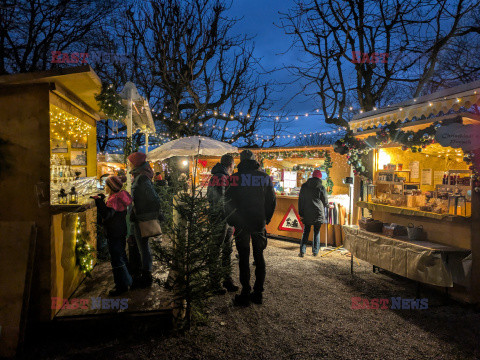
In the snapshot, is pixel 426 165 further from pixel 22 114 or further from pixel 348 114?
pixel 348 114

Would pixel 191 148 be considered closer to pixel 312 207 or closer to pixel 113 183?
pixel 312 207

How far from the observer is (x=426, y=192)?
5.02 meters

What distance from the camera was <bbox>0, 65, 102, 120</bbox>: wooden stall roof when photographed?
10.2 feet

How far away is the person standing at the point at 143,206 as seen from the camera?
3875 mm

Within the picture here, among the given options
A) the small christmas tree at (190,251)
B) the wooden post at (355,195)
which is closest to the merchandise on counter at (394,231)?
the wooden post at (355,195)

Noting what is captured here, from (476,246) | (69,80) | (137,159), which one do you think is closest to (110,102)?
(69,80)

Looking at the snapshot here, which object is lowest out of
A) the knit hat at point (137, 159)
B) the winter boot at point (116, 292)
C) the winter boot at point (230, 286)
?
the winter boot at point (230, 286)

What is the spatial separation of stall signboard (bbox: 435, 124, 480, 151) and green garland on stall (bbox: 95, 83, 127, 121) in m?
5.09

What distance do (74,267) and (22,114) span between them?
2.03m

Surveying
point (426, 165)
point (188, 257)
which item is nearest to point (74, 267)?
point (188, 257)

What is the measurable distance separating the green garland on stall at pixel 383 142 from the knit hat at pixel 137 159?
4.20 meters

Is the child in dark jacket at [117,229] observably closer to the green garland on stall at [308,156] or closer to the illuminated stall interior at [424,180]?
the illuminated stall interior at [424,180]

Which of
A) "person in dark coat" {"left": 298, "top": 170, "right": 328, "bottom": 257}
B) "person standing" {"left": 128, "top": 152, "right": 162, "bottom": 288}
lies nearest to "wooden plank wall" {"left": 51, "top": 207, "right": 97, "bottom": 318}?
"person standing" {"left": 128, "top": 152, "right": 162, "bottom": 288}

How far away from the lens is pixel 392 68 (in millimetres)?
12102
